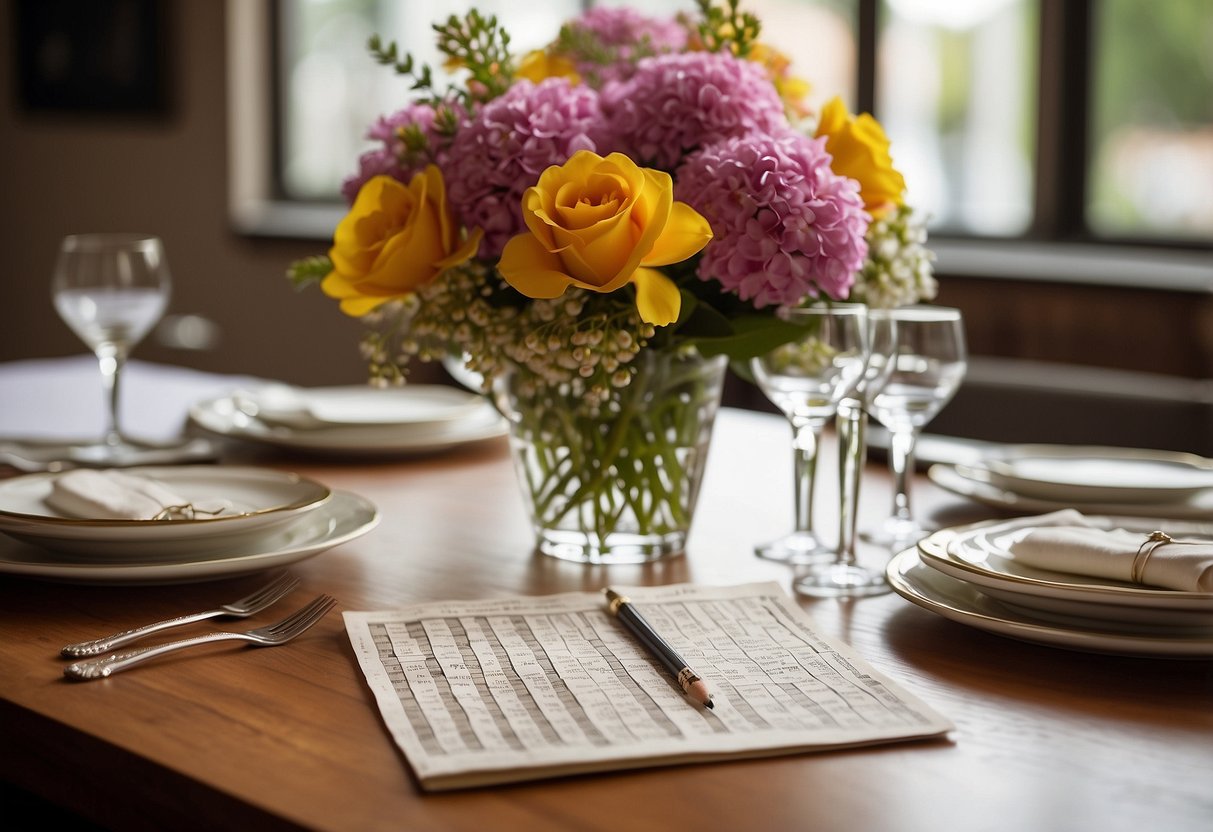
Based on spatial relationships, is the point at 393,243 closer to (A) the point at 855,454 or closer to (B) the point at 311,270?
(B) the point at 311,270

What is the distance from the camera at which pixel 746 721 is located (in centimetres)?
75

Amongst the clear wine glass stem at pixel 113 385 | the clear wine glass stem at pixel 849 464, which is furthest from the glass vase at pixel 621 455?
the clear wine glass stem at pixel 113 385

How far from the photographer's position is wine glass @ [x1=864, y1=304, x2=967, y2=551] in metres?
1.12

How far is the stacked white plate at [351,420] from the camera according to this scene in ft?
5.01

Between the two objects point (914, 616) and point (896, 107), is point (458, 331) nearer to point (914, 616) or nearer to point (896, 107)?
point (914, 616)

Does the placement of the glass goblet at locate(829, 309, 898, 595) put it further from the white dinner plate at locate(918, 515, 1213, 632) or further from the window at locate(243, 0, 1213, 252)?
the window at locate(243, 0, 1213, 252)

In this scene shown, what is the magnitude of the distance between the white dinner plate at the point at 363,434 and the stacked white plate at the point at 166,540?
387 millimetres

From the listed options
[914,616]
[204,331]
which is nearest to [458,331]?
[914,616]

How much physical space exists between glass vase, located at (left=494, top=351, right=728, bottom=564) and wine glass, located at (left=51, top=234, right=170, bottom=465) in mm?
527

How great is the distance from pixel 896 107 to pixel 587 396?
3.11 metres

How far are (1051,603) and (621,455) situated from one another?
375 mm

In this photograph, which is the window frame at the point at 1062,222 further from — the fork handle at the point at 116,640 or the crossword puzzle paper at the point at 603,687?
the fork handle at the point at 116,640

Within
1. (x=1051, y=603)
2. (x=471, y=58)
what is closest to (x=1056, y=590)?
(x=1051, y=603)

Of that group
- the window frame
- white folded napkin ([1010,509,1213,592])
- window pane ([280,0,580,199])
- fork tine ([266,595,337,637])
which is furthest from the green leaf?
window pane ([280,0,580,199])
